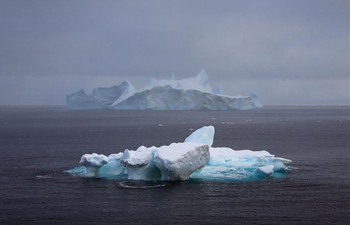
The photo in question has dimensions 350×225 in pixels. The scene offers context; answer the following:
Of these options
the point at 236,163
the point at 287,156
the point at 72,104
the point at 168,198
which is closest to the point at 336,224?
the point at 168,198

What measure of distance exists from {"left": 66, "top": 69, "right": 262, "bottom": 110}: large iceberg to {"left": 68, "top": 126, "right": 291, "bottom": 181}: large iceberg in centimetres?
9386

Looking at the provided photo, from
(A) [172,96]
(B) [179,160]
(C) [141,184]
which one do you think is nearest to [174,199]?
(B) [179,160]

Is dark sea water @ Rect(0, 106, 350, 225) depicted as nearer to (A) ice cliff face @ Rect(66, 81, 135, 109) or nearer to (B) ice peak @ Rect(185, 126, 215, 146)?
(B) ice peak @ Rect(185, 126, 215, 146)

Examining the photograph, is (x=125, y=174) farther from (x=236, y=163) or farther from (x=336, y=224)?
(x=336, y=224)

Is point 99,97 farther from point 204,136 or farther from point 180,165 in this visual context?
point 180,165

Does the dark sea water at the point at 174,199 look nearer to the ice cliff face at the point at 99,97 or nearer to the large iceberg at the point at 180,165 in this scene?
the large iceberg at the point at 180,165

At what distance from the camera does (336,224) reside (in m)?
23.8

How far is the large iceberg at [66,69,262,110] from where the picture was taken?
134 m

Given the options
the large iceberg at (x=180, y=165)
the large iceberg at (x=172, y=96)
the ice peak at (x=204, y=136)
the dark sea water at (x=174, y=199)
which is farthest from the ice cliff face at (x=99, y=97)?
the large iceberg at (x=180, y=165)

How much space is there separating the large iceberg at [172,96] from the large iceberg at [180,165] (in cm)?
9386

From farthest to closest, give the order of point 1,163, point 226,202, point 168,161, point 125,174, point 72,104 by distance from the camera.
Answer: point 72,104 < point 1,163 < point 125,174 < point 168,161 < point 226,202

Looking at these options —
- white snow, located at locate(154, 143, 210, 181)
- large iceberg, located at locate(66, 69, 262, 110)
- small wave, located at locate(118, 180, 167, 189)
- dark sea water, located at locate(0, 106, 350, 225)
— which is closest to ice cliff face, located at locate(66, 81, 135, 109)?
large iceberg, located at locate(66, 69, 262, 110)

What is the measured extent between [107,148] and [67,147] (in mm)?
4793

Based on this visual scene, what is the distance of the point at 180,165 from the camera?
3356cm
